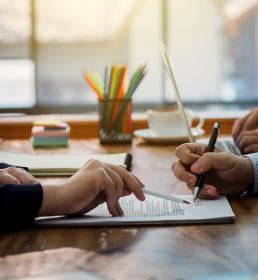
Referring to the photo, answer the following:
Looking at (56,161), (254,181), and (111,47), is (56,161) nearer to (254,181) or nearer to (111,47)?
(254,181)

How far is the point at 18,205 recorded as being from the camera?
38.6 inches

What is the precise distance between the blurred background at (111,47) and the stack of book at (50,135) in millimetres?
623

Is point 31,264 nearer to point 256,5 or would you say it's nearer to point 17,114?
point 17,114

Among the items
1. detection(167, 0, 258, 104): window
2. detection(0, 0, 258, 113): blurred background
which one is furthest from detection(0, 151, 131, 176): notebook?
detection(167, 0, 258, 104): window

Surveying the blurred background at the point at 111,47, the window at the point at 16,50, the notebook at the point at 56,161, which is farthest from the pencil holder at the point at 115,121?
the window at the point at 16,50

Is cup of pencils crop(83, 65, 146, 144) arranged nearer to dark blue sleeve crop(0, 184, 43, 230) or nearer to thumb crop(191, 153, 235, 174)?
thumb crop(191, 153, 235, 174)

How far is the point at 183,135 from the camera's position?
1896mm

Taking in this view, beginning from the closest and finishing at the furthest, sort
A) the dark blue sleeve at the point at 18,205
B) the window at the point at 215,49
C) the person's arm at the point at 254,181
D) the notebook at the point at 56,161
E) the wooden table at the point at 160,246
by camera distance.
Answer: the wooden table at the point at 160,246 → the dark blue sleeve at the point at 18,205 → the person's arm at the point at 254,181 → the notebook at the point at 56,161 → the window at the point at 215,49

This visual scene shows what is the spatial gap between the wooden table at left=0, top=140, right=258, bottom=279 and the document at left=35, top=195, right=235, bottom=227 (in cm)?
2

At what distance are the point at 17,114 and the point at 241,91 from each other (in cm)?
96

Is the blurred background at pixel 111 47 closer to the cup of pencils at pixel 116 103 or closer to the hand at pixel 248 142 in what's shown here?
the cup of pencils at pixel 116 103

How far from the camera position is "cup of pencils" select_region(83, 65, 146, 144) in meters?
1.90

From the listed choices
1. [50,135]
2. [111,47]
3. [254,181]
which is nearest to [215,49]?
[111,47]

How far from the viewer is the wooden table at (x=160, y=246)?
0.76m
